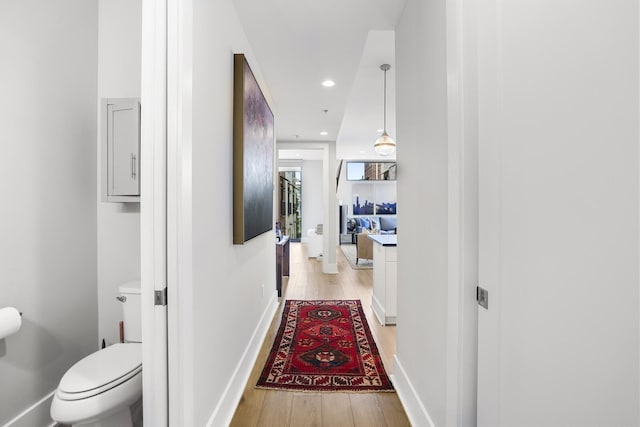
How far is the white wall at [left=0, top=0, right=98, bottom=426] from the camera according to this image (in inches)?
56.4

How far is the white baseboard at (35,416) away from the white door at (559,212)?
2072 mm

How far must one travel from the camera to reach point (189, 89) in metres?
1.18

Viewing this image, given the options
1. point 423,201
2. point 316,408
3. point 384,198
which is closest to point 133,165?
point 423,201

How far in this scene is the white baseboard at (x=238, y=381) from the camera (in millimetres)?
1505

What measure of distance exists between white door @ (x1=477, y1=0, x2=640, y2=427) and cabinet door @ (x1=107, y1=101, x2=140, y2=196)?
171cm

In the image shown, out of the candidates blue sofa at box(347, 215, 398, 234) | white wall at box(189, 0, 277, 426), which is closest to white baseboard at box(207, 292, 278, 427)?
white wall at box(189, 0, 277, 426)

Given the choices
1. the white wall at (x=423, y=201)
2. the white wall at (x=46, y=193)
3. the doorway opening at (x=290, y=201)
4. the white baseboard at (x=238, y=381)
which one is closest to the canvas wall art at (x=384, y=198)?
the doorway opening at (x=290, y=201)

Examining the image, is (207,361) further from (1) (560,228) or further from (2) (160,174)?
(1) (560,228)

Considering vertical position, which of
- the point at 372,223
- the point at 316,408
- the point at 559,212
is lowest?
the point at 316,408

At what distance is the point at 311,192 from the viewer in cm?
951

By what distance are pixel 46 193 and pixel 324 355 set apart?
6.91 feet

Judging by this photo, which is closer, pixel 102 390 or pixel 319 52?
pixel 102 390

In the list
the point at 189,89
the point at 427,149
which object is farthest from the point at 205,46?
the point at 427,149

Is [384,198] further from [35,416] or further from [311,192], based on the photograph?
[35,416]
